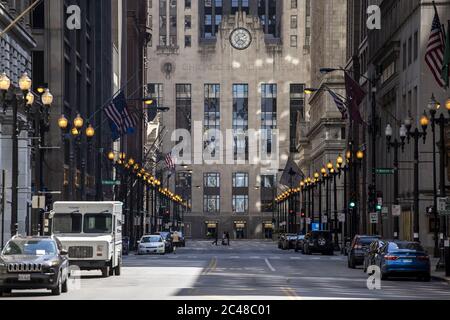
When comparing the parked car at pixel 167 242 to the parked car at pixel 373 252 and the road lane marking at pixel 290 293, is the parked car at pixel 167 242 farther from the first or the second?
the road lane marking at pixel 290 293

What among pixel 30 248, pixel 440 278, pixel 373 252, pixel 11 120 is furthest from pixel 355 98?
pixel 30 248

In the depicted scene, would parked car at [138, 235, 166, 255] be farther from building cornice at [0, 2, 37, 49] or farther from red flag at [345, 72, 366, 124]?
red flag at [345, 72, 366, 124]

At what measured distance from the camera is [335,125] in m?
164

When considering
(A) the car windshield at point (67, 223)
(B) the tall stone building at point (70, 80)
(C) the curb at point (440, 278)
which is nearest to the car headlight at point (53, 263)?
(A) the car windshield at point (67, 223)

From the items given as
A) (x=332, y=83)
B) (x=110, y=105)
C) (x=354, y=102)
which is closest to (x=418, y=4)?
(x=354, y=102)

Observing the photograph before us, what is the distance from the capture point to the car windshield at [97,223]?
159ft

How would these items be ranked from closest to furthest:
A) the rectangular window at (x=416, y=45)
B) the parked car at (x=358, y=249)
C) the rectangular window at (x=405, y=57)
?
the parked car at (x=358, y=249)
the rectangular window at (x=416, y=45)
the rectangular window at (x=405, y=57)

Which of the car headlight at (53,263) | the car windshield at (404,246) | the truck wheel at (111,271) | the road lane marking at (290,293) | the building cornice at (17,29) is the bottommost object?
the road lane marking at (290,293)

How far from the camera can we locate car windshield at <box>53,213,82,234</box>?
4838 cm

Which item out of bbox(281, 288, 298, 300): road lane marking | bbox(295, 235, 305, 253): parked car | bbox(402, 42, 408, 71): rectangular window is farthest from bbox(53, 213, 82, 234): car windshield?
bbox(295, 235, 305, 253): parked car

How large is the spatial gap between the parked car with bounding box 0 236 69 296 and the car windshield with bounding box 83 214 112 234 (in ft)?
39.9

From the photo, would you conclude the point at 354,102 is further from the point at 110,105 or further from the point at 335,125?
the point at 335,125

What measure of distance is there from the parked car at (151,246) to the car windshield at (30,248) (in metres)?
54.7

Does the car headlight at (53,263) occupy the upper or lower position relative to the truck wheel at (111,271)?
upper
